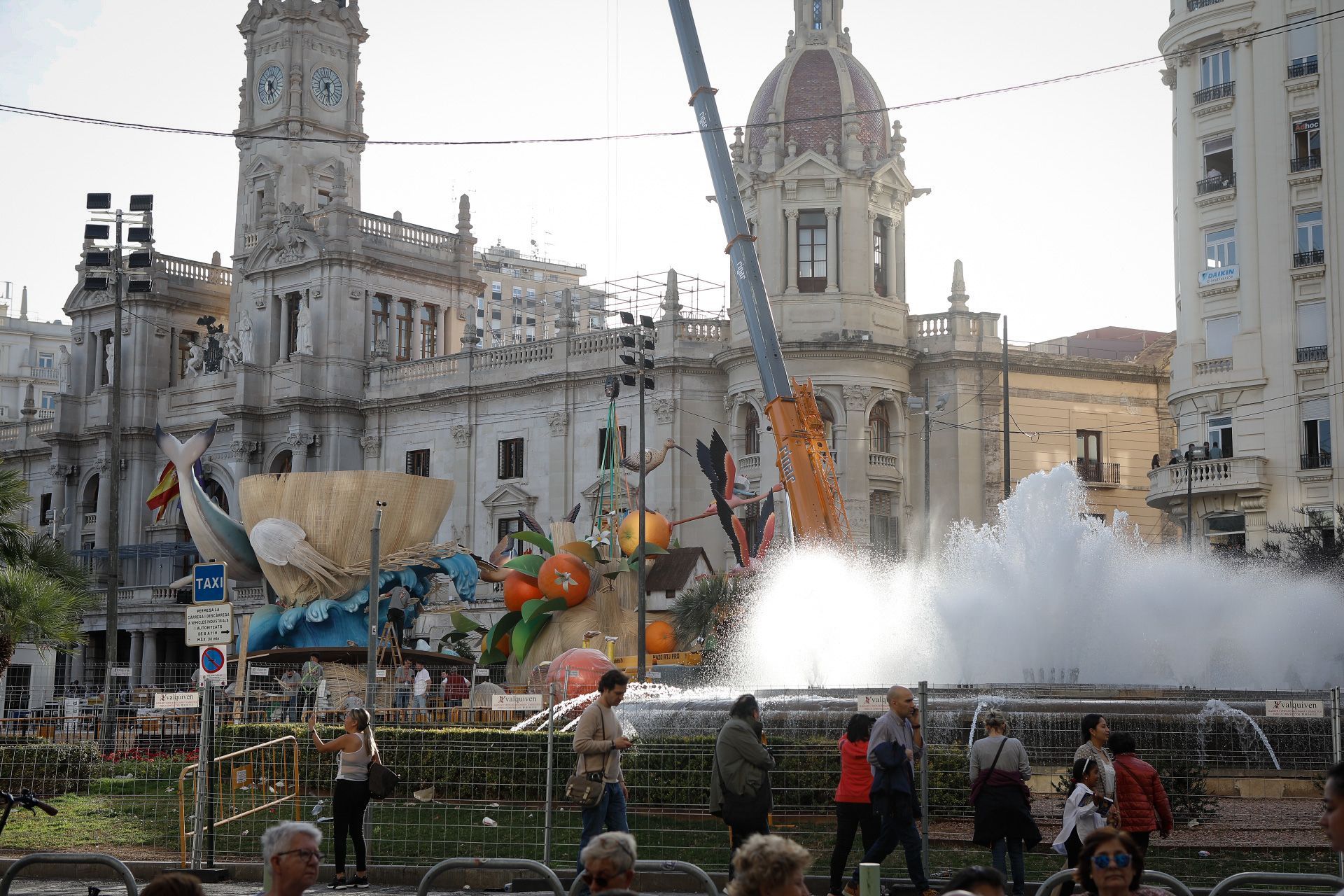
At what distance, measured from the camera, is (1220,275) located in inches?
1854

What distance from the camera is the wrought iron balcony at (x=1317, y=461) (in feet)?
146

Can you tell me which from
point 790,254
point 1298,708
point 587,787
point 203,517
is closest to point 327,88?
point 790,254

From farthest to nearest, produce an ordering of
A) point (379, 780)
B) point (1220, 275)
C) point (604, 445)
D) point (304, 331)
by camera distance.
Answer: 1. point (304, 331)
2. point (604, 445)
3. point (1220, 275)
4. point (379, 780)

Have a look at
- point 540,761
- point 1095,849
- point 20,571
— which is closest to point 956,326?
point 20,571

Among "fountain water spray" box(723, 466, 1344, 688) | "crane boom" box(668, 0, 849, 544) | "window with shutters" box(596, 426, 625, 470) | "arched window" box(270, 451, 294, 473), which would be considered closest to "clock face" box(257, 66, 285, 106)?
"arched window" box(270, 451, 294, 473)

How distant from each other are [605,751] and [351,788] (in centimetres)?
289

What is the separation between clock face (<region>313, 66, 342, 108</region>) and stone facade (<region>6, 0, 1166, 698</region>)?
8 cm

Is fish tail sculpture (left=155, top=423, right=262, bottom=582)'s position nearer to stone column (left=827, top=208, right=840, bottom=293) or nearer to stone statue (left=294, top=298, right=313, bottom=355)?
stone statue (left=294, top=298, right=313, bottom=355)

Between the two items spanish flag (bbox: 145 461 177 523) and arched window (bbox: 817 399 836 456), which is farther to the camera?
spanish flag (bbox: 145 461 177 523)

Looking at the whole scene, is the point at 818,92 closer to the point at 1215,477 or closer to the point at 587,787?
the point at 1215,477

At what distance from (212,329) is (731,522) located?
32303 millimetres

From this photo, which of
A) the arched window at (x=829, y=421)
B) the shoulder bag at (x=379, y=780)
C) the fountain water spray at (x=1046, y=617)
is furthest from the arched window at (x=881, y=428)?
the shoulder bag at (x=379, y=780)

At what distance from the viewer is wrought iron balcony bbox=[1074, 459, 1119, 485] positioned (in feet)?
175

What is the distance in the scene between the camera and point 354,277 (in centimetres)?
6431
